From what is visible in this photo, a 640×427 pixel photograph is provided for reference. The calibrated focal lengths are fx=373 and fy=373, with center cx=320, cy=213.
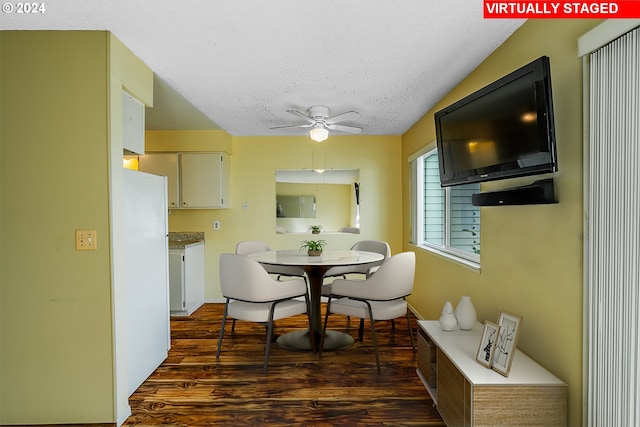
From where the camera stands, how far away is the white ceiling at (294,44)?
6.12ft

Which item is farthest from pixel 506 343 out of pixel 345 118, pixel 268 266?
pixel 345 118

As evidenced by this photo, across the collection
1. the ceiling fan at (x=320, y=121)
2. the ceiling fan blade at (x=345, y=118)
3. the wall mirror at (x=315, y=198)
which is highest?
the ceiling fan blade at (x=345, y=118)

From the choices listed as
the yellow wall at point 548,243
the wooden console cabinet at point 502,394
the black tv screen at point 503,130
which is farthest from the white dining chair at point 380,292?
the wooden console cabinet at point 502,394

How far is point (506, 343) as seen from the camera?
5.88 ft

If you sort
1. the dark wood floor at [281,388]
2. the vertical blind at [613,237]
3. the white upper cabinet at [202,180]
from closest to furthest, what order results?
1. the vertical blind at [613,237]
2. the dark wood floor at [281,388]
3. the white upper cabinet at [202,180]

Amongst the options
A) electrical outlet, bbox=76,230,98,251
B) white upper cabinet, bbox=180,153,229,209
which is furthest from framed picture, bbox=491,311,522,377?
white upper cabinet, bbox=180,153,229,209

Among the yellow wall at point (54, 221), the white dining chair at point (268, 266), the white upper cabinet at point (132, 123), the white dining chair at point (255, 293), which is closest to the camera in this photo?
the yellow wall at point (54, 221)

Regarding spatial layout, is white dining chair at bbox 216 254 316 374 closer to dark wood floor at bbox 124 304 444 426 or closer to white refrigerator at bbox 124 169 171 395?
dark wood floor at bbox 124 304 444 426

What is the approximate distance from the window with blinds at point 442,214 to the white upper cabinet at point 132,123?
260 cm

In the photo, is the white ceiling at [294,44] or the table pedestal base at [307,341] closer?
the white ceiling at [294,44]

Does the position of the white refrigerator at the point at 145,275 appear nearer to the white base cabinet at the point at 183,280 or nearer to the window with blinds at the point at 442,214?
the white base cabinet at the point at 183,280

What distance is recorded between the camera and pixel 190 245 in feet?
14.9

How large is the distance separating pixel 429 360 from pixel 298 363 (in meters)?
1.09

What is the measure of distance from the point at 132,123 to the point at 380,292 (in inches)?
85.8
